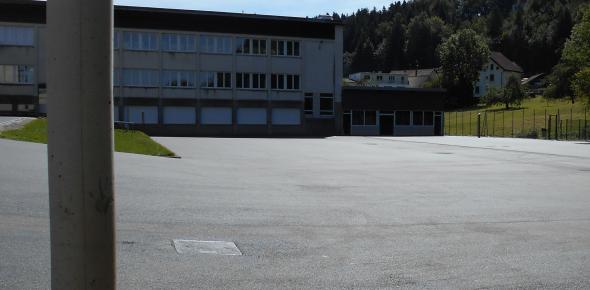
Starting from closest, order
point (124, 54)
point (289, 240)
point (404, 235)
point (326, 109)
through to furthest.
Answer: point (289, 240), point (404, 235), point (124, 54), point (326, 109)

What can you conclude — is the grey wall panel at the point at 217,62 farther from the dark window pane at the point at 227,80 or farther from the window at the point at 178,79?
the window at the point at 178,79

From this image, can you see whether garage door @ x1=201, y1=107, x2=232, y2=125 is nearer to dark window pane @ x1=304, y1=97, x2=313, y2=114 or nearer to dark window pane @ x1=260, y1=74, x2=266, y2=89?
dark window pane @ x1=260, y1=74, x2=266, y2=89

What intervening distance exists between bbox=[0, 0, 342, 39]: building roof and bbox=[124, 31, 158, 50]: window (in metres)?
0.76

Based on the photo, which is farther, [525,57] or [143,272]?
[525,57]

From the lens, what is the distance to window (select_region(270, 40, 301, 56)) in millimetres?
63938

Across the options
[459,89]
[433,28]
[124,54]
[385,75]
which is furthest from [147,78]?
[433,28]

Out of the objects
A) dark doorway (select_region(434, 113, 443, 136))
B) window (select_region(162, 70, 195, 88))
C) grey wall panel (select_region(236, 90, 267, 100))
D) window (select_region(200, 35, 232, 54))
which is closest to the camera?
window (select_region(162, 70, 195, 88))

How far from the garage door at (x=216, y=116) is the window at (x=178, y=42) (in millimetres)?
6280

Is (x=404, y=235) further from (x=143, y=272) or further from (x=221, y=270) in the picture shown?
(x=143, y=272)

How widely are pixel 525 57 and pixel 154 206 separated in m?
178

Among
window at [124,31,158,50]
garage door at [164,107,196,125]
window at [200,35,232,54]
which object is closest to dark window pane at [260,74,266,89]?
window at [200,35,232,54]

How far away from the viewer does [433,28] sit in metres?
176

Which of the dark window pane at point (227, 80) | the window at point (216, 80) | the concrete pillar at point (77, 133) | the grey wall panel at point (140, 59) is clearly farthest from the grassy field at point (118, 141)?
the dark window pane at point (227, 80)

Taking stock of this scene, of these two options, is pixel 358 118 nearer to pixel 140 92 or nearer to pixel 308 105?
pixel 308 105
